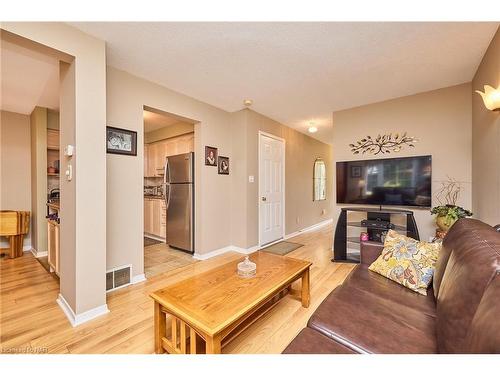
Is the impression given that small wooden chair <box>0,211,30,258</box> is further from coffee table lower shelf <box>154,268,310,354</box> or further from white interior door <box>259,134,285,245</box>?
white interior door <box>259,134,285,245</box>

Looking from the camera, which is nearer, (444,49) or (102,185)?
(102,185)

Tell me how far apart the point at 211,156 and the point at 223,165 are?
281 millimetres

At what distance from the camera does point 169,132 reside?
4.32 meters

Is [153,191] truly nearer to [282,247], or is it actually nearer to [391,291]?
[282,247]

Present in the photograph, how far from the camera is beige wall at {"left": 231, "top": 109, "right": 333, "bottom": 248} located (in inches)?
141

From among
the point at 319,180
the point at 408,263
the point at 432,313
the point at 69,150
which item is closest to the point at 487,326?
the point at 432,313

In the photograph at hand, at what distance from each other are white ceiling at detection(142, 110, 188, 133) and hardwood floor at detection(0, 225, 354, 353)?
264cm

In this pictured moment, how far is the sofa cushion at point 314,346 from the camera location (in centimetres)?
92

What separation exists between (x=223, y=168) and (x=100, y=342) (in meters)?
2.57

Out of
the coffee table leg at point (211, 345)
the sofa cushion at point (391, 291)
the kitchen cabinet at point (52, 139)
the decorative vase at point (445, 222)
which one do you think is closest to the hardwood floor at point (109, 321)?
the coffee table leg at point (211, 345)

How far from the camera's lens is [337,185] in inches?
138

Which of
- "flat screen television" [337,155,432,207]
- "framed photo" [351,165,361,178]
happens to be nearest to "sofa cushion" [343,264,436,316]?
"flat screen television" [337,155,432,207]
